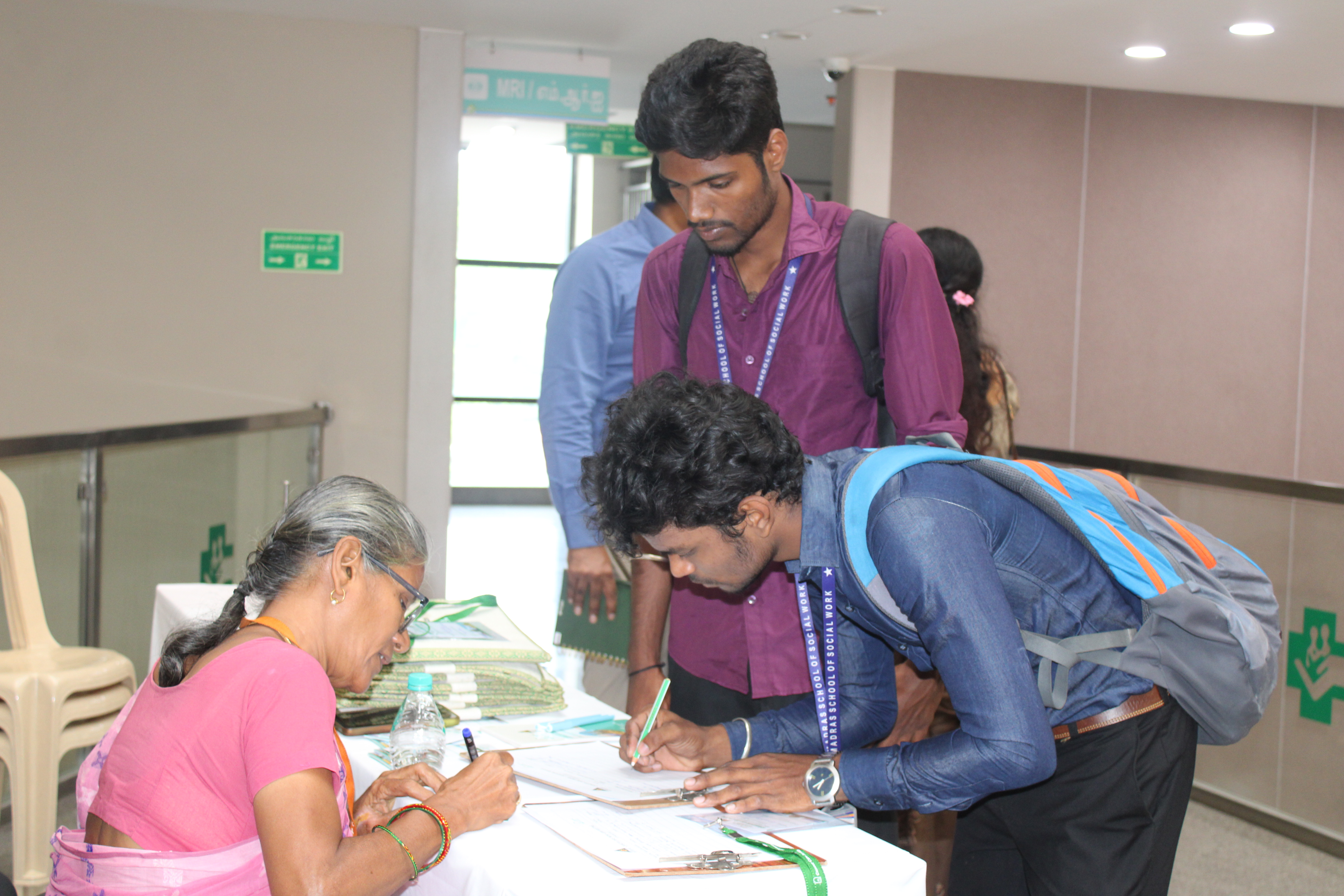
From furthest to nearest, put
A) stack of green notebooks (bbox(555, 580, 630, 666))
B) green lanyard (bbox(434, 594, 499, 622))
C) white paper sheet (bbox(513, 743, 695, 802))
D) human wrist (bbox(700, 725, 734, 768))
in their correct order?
stack of green notebooks (bbox(555, 580, 630, 666))
green lanyard (bbox(434, 594, 499, 622))
human wrist (bbox(700, 725, 734, 768))
white paper sheet (bbox(513, 743, 695, 802))

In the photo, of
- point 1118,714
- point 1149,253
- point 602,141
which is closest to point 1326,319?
point 1149,253

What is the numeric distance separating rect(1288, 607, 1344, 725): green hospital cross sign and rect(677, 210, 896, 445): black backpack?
265 cm

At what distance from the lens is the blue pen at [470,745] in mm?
1822

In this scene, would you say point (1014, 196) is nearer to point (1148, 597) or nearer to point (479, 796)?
point (1148, 597)

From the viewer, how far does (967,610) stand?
142cm

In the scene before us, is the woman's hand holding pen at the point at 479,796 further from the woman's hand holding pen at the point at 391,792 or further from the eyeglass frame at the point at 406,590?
the eyeglass frame at the point at 406,590

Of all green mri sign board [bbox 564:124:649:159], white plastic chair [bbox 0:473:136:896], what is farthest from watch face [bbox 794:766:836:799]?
green mri sign board [bbox 564:124:649:159]

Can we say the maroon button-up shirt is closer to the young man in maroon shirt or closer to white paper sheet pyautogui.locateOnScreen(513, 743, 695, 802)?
the young man in maroon shirt

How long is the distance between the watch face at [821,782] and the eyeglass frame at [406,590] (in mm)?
600

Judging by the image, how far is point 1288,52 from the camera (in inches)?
241

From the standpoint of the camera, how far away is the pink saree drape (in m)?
1.43

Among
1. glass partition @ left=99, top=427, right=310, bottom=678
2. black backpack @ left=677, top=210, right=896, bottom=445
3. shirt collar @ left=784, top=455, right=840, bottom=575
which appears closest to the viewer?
shirt collar @ left=784, top=455, right=840, bottom=575

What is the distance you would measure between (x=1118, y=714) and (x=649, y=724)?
2.23 feet

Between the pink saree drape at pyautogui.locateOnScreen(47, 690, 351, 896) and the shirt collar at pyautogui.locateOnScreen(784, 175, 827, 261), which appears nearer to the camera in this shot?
the pink saree drape at pyautogui.locateOnScreen(47, 690, 351, 896)
